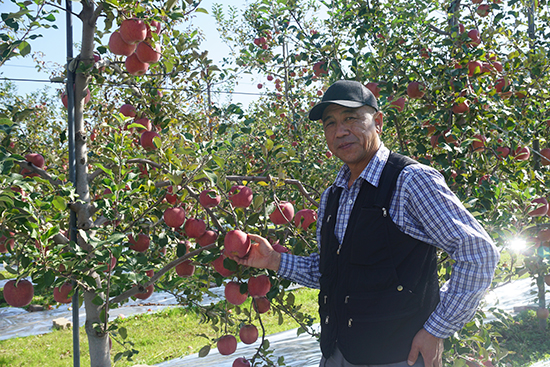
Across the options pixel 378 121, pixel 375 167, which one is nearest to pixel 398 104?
pixel 378 121

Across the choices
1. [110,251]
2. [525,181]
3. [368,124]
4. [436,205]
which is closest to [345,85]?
[368,124]

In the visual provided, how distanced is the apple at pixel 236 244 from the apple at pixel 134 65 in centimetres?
89

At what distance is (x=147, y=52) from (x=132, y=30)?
5.2 inches

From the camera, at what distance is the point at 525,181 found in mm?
2287

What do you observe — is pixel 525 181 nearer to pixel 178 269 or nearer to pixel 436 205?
pixel 436 205

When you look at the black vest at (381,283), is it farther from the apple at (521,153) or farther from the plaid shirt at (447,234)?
the apple at (521,153)

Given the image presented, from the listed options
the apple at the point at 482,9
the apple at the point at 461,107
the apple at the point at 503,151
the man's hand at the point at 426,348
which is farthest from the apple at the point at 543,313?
the man's hand at the point at 426,348

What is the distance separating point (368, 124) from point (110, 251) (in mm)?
1054

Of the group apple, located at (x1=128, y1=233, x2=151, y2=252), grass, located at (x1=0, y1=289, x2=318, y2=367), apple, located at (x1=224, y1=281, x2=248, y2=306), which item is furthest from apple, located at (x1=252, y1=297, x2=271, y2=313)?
grass, located at (x1=0, y1=289, x2=318, y2=367)

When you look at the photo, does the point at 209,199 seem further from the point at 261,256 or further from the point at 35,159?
the point at 35,159

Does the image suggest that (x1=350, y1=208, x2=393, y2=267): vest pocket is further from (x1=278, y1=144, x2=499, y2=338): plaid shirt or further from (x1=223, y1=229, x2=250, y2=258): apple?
(x1=223, y1=229, x2=250, y2=258): apple

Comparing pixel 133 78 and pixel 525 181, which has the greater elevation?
pixel 133 78

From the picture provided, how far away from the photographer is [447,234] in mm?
1227

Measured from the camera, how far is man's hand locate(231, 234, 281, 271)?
64.8 inches
